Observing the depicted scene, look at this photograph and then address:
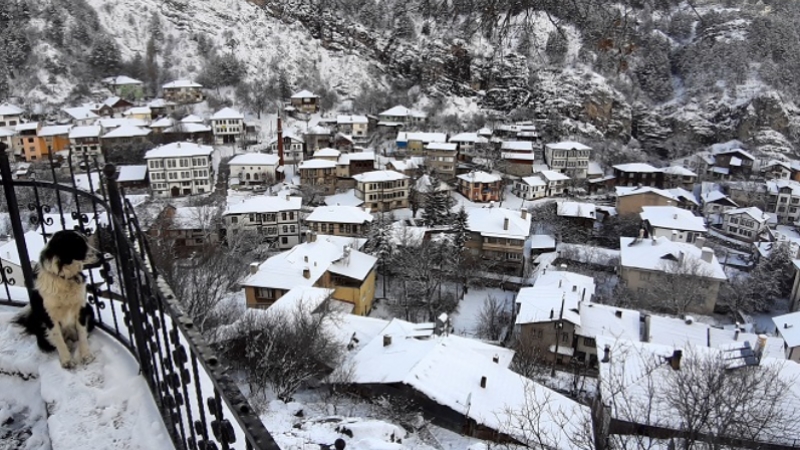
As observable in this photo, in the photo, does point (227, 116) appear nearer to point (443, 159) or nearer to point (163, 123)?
point (163, 123)

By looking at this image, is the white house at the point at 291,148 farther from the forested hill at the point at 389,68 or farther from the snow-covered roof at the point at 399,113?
the forested hill at the point at 389,68

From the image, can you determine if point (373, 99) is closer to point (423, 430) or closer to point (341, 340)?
point (341, 340)

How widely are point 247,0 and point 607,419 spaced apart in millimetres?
60660

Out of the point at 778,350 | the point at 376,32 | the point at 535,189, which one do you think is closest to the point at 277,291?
the point at 778,350

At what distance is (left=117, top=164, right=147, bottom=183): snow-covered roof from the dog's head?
109 ft

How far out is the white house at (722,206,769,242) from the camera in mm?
29609

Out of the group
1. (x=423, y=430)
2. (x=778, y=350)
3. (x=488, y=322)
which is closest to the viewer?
(x=423, y=430)

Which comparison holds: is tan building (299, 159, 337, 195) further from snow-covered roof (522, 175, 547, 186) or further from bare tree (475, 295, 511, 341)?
bare tree (475, 295, 511, 341)

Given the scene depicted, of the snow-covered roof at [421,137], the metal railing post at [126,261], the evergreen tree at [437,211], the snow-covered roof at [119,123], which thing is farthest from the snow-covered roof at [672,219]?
the snow-covered roof at [119,123]

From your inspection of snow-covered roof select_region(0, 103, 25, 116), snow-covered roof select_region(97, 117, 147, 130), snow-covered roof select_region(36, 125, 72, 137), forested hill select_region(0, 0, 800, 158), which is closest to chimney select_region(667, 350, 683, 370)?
forested hill select_region(0, 0, 800, 158)

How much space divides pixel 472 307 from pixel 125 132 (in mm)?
29786

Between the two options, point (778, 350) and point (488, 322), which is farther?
point (488, 322)

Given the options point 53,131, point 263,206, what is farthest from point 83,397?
point 53,131

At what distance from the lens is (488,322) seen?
19.7 metres
